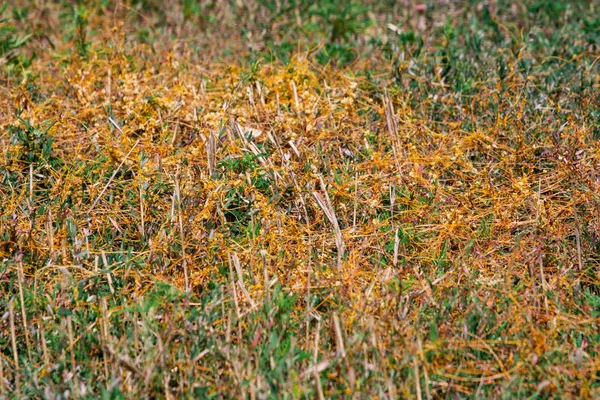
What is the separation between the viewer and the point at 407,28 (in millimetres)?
4961

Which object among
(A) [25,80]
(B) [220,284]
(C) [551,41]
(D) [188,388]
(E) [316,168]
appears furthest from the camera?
(C) [551,41]

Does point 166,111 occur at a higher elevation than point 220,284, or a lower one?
higher

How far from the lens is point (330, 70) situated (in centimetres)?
411

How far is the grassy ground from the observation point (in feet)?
7.79

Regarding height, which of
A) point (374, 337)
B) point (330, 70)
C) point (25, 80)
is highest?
point (25, 80)

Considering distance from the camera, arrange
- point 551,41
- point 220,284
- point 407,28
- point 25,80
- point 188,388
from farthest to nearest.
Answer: point 407,28 < point 551,41 < point 25,80 < point 220,284 < point 188,388

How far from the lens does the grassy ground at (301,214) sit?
2375 mm

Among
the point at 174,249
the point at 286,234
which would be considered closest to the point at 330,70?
the point at 286,234

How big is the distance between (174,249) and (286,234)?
17.3 inches

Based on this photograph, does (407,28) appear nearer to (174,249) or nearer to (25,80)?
(25,80)

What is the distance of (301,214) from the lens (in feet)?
10.4

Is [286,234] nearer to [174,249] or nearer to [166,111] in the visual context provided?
[174,249]

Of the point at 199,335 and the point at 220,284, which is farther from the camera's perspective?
the point at 220,284

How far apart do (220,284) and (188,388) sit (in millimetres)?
514
